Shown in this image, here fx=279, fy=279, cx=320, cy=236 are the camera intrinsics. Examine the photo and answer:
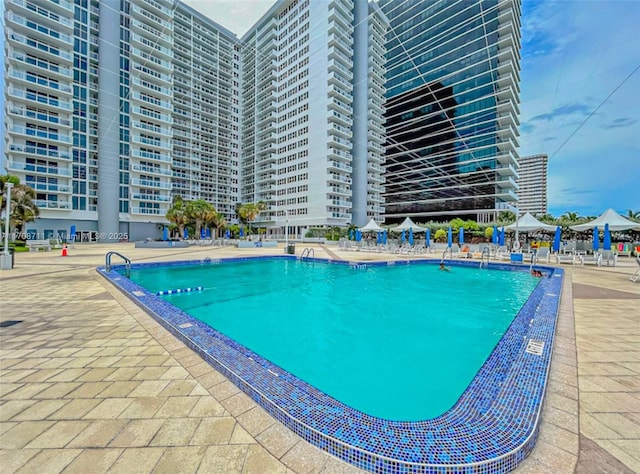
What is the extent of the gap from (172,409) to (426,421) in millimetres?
2148

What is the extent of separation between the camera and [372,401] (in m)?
3.48

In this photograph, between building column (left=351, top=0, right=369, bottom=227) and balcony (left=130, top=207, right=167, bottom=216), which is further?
building column (left=351, top=0, right=369, bottom=227)

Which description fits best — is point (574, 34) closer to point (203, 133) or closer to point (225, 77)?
point (203, 133)

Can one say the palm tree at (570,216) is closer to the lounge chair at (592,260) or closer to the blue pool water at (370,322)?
the lounge chair at (592,260)

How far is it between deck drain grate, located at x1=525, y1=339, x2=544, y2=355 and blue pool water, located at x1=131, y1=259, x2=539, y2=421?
879 mm

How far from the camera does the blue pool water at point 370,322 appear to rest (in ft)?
12.6

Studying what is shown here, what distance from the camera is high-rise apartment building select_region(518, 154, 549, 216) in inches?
4663

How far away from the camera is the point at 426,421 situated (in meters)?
2.37

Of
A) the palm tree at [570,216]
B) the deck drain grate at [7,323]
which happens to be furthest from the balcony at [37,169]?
the palm tree at [570,216]

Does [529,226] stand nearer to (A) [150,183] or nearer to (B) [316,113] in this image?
(B) [316,113]

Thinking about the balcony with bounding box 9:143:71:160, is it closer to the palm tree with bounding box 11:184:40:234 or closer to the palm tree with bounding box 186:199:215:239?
the palm tree with bounding box 11:184:40:234

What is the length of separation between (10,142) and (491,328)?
45170mm

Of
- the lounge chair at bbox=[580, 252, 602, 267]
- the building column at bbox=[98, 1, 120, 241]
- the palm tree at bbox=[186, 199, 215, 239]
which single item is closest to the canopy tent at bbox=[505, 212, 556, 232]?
the lounge chair at bbox=[580, 252, 602, 267]

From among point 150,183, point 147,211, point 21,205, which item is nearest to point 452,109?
point 150,183
